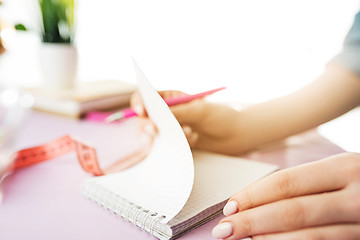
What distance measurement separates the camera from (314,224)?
0.33 meters

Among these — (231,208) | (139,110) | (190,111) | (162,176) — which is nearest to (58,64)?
(139,110)

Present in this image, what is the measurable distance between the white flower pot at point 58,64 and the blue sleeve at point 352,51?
2.33 feet

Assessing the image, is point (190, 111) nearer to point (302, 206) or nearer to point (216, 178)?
point (216, 178)

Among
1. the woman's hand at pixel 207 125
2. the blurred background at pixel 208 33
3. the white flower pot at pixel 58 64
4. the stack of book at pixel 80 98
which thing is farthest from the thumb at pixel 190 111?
the blurred background at pixel 208 33

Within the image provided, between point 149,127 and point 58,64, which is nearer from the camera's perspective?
point 149,127

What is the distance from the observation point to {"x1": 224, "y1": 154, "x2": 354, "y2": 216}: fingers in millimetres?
338

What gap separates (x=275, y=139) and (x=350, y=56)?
0.92ft

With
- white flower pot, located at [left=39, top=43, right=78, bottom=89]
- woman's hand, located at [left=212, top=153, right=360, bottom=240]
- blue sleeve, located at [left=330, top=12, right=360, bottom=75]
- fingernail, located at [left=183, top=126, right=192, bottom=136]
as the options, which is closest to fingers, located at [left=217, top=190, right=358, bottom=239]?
woman's hand, located at [left=212, top=153, right=360, bottom=240]

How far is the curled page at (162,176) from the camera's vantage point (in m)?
0.36

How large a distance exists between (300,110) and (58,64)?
655 millimetres

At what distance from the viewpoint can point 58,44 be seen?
92cm

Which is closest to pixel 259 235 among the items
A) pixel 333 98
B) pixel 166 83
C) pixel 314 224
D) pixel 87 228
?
pixel 314 224

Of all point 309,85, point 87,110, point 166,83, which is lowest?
point 166,83

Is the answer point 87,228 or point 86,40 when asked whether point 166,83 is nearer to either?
point 86,40
